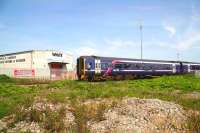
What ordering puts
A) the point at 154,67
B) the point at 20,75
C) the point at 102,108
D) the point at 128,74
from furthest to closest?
the point at 20,75, the point at 154,67, the point at 128,74, the point at 102,108

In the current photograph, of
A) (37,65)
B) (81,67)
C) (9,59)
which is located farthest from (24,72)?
(81,67)

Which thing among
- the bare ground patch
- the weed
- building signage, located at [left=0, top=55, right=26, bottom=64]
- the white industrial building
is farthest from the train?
A: the weed

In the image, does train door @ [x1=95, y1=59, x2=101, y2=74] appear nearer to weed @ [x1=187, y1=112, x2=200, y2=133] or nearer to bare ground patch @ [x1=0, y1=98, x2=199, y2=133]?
bare ground patch @ [x1=0, y1=98, x2=199, y2=133]

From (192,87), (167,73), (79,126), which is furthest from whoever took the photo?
(167,73)

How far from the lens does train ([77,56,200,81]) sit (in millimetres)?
40928

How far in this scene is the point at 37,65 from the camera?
60531 mm

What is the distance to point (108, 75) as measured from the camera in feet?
139

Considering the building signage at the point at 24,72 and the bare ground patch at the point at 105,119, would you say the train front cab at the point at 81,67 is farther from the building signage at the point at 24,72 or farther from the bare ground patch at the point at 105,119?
the bare ground patch at the point at 105,119

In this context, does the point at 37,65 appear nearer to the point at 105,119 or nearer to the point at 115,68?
the point at 115,68

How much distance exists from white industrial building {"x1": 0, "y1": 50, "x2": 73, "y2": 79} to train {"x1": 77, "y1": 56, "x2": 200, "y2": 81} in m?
17.3

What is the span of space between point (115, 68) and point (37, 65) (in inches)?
860

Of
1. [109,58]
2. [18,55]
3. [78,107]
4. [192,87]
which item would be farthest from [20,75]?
[78,107]

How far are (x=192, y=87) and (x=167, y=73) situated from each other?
26.2 metres

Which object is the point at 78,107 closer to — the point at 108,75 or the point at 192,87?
the point at 192,87
